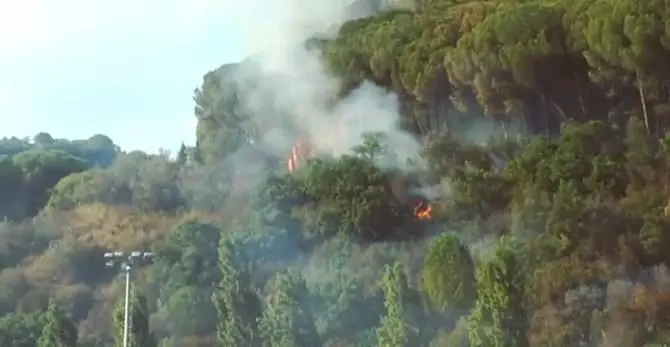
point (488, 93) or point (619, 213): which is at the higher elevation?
point (488, 93)

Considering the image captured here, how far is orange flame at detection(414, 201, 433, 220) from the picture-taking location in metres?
16.2

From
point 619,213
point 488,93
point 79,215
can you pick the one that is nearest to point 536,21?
point 488,93

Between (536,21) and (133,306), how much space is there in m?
6.64

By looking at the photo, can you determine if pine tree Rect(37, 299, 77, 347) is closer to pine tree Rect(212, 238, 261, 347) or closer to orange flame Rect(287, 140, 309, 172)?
pine tree Rect(212, 238, 261, 347)

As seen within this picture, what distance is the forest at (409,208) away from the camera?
1272cm

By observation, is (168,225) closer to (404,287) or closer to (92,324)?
(92,324)

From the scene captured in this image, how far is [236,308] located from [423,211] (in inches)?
151

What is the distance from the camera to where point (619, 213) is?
13.5 m

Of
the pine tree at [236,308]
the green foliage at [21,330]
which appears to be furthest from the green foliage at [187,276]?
the green foliage at [21,330]

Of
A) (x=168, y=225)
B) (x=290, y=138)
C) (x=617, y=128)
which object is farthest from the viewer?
(x=290, y=138)

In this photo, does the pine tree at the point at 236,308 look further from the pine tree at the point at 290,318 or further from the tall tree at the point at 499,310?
the tall tree at the point at 499,310

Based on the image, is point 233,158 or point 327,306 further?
point 233,158

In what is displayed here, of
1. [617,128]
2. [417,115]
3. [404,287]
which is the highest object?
[417,115]

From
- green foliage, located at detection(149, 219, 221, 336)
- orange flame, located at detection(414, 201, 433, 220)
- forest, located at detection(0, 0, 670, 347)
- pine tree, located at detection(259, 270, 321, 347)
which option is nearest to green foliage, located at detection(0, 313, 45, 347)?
forest, located at detection(0, 0, 670, 347)
